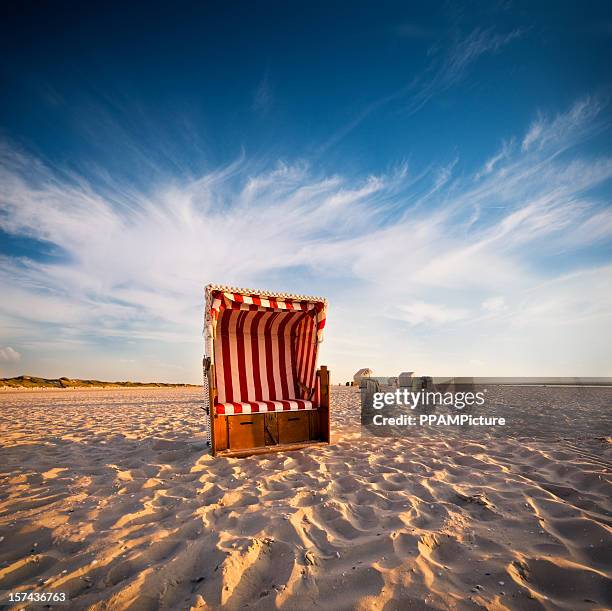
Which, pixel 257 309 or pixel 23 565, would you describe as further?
pixel 257 309

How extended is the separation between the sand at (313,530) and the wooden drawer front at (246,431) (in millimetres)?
546

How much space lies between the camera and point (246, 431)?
5.75 metres

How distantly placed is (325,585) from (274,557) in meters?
0.46

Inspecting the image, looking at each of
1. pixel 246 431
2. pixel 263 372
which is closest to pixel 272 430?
pixel 246 431

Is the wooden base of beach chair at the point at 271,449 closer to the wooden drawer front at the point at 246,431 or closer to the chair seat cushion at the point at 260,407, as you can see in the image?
the wooden drawer front at the point at 246,431

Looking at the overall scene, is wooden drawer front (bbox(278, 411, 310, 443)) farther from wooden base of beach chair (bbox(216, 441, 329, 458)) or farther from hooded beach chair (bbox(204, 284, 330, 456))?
wooden base of beach chair (bbox(216, 441, 329, 458))

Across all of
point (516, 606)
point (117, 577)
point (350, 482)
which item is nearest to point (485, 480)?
point (350, 482)

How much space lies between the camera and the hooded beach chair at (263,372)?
18.2ft

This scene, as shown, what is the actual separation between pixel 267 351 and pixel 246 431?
1.85 metres

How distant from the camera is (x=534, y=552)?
2449 millimetres

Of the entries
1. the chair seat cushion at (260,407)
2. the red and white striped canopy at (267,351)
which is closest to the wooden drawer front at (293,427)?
the chair seat cushion at (260,407)

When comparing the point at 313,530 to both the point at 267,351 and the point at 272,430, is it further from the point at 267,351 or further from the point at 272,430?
the point at 267,351

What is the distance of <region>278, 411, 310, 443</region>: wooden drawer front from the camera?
19.9 ft

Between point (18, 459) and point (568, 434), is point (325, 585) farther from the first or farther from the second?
point (568, 434)
